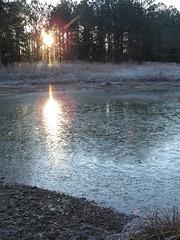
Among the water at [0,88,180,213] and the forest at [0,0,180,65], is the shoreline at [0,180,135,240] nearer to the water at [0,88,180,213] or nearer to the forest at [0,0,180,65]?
the water at [0,88,180,213]

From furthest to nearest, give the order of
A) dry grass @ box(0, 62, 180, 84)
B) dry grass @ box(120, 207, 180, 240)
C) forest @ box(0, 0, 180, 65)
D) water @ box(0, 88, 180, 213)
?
forest @ box(0, 0, 180, 65) < dry grass @ box(0, 62, 180, 84) < water @ box(0, 88, 180, 213) < dry grass @ box(120, 207, 180, 240)

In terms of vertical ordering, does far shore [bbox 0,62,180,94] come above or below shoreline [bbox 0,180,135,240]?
above

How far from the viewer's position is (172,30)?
1591 inches

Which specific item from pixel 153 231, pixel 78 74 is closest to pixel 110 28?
pixel 78 74

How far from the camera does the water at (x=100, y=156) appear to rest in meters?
3.49

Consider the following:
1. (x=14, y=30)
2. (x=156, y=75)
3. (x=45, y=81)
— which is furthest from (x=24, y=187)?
(x=14, y=30)

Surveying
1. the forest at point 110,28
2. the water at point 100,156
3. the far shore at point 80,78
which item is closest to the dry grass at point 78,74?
the far shore at point 80,78

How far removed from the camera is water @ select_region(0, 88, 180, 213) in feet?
11.5

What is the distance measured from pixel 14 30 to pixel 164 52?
2387 cm

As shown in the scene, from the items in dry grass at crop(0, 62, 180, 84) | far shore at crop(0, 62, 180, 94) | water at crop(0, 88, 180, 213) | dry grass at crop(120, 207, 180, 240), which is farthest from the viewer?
dry grass at crop(0, 62, 180, 84)

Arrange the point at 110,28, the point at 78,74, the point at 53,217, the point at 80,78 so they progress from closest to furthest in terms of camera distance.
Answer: the point at 53,217 → the point at 80,78 → the point at 78,74 → the point at 110,28

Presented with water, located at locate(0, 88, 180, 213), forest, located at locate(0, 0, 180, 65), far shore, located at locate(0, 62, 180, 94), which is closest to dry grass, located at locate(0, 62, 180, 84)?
far shore, located at locate(0, 62, 180, 94)

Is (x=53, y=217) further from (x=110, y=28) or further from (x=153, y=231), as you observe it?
(x=110, y=28)

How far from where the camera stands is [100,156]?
4.82 m
